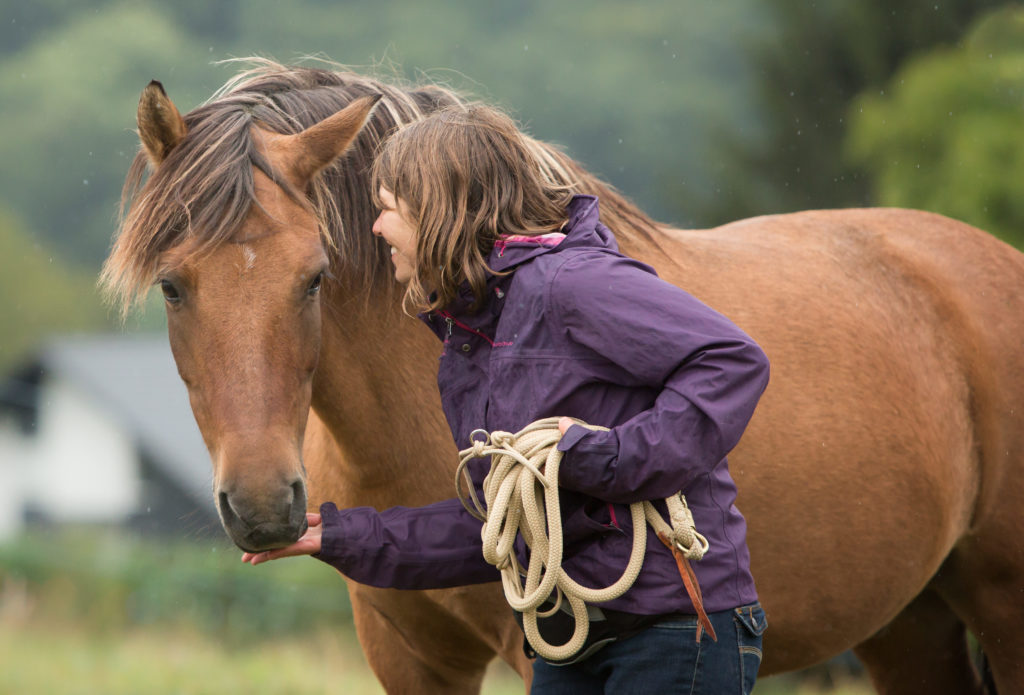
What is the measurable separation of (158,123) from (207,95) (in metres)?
24.9

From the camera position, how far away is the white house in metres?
30.2

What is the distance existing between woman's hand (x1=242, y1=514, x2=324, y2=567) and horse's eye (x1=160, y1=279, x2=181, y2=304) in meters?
0.60

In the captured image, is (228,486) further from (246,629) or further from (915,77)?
(915,77)

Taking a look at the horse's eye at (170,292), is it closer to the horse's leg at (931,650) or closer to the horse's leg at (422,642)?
the horse's leg at (422,642)

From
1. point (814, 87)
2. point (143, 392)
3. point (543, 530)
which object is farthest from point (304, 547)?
point (143, 392)

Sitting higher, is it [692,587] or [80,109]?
[692,587]

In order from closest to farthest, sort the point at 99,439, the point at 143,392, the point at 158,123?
the point at 158,123 < the point at 143,392 < the point at 99,439

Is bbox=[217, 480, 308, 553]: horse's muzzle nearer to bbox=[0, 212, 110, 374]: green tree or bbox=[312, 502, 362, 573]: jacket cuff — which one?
bbox=[312, 502, 362, 573]: jacket cuff

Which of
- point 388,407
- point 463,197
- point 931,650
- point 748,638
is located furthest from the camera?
point 931,650

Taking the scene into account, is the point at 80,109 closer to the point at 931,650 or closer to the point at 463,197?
the point at 931,650

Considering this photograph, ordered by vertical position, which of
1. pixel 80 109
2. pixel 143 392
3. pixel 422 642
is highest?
pixel 422 642

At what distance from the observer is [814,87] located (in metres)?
18.8

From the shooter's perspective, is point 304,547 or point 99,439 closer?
point 304,547

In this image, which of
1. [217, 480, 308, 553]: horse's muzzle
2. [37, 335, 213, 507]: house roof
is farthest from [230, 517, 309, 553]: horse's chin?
[37, 335, 213, 507]: house roof
